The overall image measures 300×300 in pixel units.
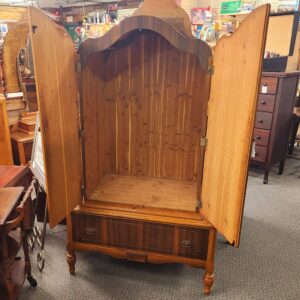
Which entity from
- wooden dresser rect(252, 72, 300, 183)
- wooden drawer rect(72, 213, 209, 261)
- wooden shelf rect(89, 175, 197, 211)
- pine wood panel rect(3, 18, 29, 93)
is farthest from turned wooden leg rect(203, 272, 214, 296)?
pine wood panel rect(3, 18, 29, 93)

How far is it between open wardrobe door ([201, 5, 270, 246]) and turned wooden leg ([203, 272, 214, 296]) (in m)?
0.35

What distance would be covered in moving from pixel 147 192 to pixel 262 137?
1806 mm

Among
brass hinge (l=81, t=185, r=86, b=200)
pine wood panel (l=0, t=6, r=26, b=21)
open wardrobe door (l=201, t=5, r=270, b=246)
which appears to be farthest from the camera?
pine wood panel (l=0, t=6, r=26, b=21)

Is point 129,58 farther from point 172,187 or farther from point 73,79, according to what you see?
point 172,187

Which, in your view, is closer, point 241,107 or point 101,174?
point 241,107

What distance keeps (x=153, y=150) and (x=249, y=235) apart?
108 centimetres

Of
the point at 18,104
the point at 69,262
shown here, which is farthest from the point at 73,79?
the point at 18,104

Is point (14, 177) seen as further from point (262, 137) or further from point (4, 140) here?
point (262, 137)

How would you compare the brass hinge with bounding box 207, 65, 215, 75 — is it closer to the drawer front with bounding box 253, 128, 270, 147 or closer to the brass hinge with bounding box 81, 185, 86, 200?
the brass hinge with bounding box 81, 185, 86, 200

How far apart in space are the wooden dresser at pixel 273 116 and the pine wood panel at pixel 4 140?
247 centimetres

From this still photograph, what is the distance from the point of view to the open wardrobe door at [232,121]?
47.7 inches

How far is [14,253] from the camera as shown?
153 centimetres

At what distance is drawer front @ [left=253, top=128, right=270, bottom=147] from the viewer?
10.5ft

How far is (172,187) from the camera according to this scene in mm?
2066
